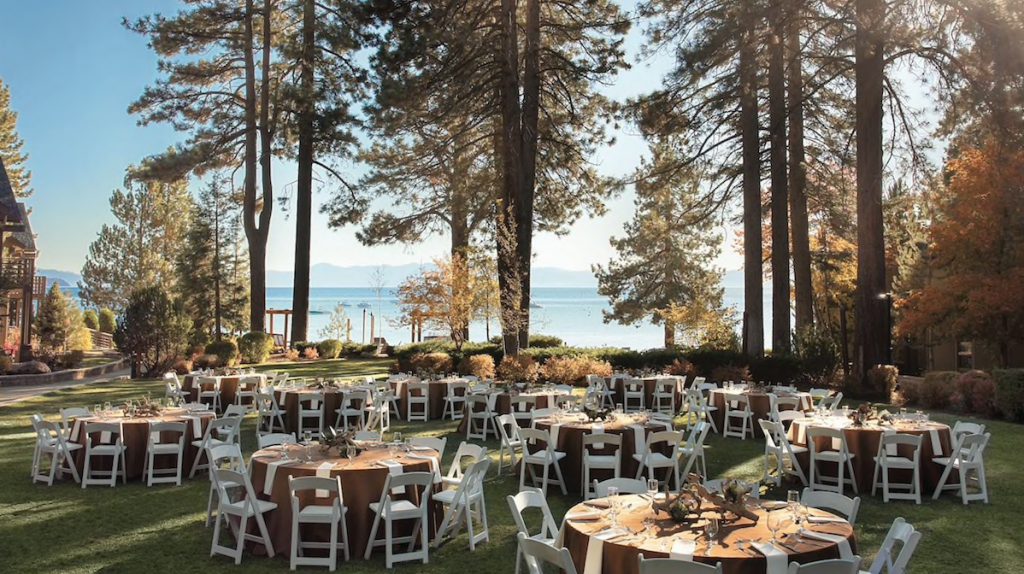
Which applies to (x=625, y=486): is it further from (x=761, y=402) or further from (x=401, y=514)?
(x=761, y=402)

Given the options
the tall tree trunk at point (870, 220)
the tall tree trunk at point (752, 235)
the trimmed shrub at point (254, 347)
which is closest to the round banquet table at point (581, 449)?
the tall tree trunk at point (870, 220)

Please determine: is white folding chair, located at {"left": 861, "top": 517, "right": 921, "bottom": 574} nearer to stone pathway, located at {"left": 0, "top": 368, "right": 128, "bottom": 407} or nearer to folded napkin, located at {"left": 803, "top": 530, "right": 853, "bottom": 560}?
folded napkin, located at {"left": 803, "top": 530, "right": 853, "bottom": 560}

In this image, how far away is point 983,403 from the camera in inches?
603

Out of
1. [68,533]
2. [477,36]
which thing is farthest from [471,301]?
[68,533]

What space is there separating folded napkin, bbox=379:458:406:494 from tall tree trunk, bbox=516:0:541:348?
1567 cm

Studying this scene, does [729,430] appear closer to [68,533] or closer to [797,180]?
[68,533]

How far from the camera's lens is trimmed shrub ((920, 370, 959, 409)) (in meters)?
16.4

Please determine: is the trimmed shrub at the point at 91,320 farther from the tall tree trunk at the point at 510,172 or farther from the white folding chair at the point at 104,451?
the white folding chair at the point at 104,451

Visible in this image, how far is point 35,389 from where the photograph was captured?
1978 centimetres

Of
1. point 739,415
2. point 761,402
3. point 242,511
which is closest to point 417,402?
point 739,415

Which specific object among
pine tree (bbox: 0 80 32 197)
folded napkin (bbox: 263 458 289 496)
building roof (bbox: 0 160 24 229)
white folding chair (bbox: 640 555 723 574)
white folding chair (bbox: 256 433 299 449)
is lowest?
folded napkin (bbox: 263 458 289 496)

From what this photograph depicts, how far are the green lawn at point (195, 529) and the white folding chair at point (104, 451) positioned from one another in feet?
0.66

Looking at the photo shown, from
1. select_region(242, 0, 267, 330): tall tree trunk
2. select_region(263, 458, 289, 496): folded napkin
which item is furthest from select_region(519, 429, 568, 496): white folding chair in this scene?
select_region(242, 0, 267, 330): tall tree trunk

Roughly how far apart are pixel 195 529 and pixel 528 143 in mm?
17210
